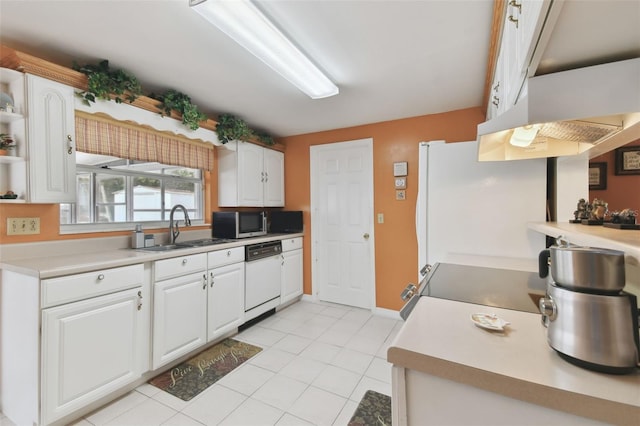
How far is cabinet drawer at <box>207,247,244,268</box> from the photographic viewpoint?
2.45 meters

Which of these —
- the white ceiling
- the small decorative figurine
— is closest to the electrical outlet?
Result: the white ceiling

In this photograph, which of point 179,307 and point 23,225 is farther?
point 179,307

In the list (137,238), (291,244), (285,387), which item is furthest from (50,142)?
(291,244)

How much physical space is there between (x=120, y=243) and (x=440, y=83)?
9.67 feet

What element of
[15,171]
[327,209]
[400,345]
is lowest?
[400,345]

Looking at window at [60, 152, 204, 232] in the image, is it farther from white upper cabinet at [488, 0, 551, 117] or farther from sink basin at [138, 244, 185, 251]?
white upper cabinet at [488, 0, 551, 117]

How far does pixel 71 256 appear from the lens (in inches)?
74.4

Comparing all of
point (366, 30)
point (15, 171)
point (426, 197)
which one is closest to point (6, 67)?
point (15, 171)

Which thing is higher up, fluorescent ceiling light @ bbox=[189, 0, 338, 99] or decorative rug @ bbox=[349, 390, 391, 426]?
fluorescent ceiling light @ bbox=[189, 0, 338, 99]

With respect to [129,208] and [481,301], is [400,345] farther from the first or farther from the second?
[129,208]

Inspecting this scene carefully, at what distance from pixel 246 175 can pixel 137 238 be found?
52.9 inches

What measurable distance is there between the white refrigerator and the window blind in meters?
2.22

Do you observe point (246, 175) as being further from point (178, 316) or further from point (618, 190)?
point (618, 190)

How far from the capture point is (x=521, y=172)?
179 cm
